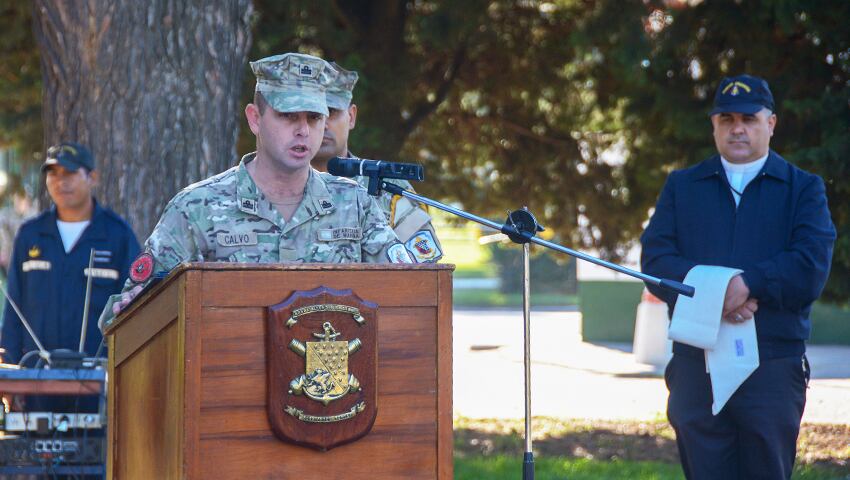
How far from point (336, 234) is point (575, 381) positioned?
1021 cm

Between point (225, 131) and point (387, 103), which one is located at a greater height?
point (387, 103)

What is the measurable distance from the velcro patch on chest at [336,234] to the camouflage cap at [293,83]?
1.21ft

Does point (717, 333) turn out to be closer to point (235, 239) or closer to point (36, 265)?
point (235, 239)

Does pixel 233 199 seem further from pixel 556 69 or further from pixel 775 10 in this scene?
pixel 556 69

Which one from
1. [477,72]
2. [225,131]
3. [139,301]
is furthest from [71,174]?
[477,72]

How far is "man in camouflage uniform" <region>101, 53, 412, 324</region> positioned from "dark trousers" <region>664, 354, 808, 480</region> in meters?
2.12

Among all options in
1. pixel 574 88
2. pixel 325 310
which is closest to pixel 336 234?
pixel 325 310

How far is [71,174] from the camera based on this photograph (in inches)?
258

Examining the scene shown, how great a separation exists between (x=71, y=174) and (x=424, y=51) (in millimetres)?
4823

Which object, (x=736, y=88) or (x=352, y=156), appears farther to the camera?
(x=736, y=88)

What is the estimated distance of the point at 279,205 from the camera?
3.94 m

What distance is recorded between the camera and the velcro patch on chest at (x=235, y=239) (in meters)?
3.82

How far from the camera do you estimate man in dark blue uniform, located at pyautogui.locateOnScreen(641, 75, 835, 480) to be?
537 centimetres

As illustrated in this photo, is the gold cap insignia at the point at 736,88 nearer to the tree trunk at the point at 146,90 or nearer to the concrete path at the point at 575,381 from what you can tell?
the tree trunk at the point at 146,90
